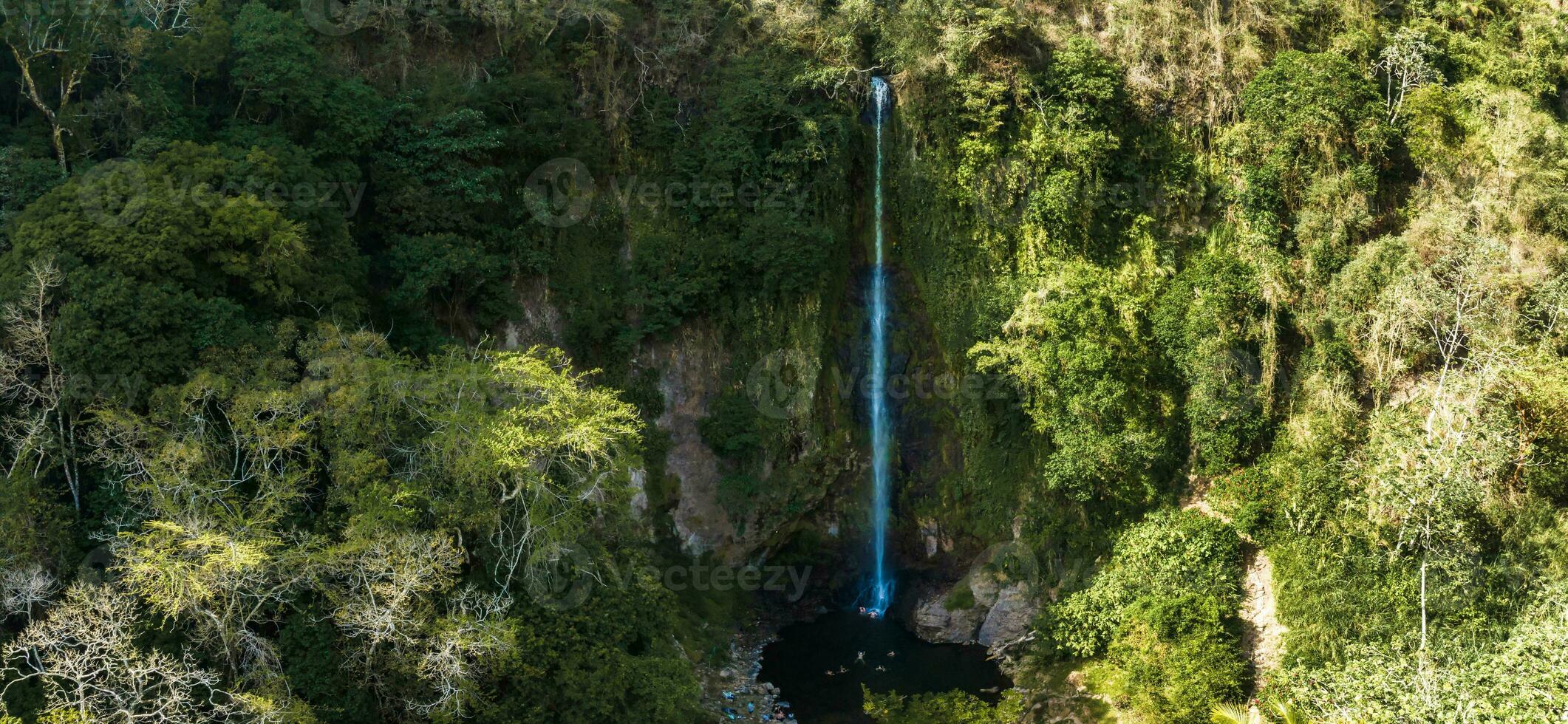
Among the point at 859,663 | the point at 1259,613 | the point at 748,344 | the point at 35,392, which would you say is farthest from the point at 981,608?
the point at 35,392

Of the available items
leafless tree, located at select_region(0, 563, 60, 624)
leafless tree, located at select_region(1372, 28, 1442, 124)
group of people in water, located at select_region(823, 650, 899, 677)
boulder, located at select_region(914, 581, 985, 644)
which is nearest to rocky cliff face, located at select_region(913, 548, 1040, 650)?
boulder, located at select_region(914, 581, 985, 644)

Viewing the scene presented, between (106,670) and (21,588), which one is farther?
(21,588)

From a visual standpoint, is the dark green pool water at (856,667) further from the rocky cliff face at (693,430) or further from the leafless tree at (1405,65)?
the leafless tree at (1405,65)

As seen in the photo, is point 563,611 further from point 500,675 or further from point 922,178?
point 922,178

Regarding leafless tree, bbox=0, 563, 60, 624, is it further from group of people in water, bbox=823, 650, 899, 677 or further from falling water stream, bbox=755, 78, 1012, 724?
group of people in water, bbox=823, 650, 899, 677

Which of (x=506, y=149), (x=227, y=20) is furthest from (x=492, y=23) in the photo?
(x=227, y=20)

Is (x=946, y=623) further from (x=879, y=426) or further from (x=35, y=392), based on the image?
(x=35, y=392)

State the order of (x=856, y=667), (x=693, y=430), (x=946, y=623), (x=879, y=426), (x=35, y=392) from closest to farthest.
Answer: (x=35, y=392) < (x=856, y=667) < (x=946, y=623) < (x=693, y=430) < (x=879, y=426)

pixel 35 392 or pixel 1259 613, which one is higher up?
pixel 35 392
